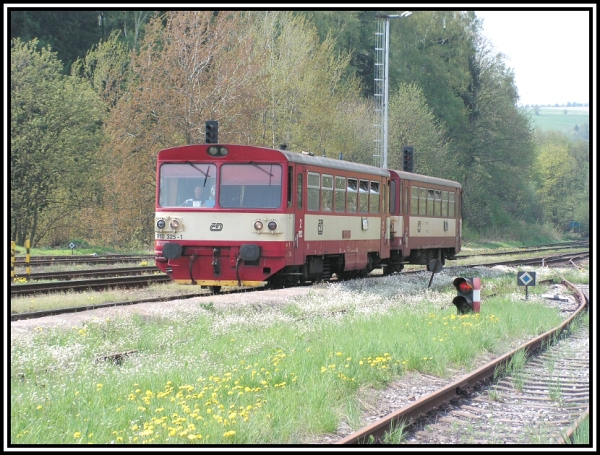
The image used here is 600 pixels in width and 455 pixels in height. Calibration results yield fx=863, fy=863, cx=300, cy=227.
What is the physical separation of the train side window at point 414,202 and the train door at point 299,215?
7693mm

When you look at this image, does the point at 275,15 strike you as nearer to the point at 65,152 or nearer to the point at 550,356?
the point at 65,152

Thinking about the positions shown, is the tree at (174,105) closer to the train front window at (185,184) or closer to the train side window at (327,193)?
the train side window at (327,193)

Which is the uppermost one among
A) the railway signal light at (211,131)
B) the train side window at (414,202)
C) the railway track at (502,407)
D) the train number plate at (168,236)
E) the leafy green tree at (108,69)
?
the leafy green tree at (108,69)

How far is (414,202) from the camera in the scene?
2514 centimetres

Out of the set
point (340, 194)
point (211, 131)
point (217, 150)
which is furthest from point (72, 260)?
point (217, 150)

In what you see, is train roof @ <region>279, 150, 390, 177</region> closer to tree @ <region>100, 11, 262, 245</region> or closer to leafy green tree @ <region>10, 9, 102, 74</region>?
tree @ <region>100, 11, 262, 245</region>

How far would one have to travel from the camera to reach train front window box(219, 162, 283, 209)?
1698 cm

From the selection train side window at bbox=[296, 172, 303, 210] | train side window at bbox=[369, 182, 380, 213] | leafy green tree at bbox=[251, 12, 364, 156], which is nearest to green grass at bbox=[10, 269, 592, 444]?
train side window at bbox=[296, 172, 303, 210]

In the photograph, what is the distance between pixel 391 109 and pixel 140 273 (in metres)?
29.9

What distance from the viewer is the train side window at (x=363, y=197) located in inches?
827

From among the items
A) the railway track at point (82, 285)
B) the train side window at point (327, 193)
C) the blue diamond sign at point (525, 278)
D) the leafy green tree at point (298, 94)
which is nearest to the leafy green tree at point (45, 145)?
the leafy green tree at point (298, 94)

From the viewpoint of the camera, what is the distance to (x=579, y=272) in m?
27.3

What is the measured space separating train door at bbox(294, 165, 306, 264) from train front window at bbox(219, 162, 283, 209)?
0.61 m
